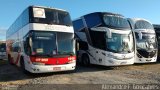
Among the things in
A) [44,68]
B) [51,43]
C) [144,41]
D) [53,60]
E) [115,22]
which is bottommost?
[44,68]

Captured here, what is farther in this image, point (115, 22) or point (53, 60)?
point (115, 22)

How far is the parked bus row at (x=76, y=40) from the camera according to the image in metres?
15.1

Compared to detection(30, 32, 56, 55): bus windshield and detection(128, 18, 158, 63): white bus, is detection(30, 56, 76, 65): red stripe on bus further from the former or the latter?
detection(128, 18, 158, 63): white bus

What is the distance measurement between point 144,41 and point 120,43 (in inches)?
150

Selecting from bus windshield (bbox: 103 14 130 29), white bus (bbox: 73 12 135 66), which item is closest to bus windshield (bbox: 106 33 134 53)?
white bus (bbox: 73 12 135 66)

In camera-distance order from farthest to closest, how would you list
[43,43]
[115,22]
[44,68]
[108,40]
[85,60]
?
[85,60] → [115,22] → [108,40] → [43,43] → [44,68]

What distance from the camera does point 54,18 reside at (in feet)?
52.8

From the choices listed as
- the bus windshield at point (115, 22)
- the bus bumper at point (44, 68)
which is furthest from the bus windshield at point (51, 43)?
the bus windshield at point (115, 22)

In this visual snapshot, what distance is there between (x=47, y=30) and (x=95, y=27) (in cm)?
466

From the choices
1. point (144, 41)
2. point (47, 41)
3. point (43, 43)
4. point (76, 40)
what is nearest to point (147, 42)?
point (144, 41)

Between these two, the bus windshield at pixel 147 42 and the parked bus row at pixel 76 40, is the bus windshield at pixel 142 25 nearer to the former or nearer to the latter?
the parked bus row at pixel 76 40

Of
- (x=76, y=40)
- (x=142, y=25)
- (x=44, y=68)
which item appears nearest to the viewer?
(x=44, y=68)

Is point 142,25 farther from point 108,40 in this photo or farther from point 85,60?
point 85,60

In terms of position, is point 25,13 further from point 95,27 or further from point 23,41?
point 95,27
